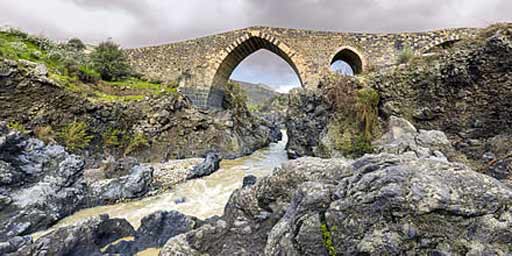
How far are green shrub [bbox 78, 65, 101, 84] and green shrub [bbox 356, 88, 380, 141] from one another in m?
12.7

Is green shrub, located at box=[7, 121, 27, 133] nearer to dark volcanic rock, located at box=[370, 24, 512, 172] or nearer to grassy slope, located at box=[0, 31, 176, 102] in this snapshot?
grassy slope, located at box=[0, 31, 176, 102]

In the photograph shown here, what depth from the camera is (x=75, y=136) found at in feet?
32.4

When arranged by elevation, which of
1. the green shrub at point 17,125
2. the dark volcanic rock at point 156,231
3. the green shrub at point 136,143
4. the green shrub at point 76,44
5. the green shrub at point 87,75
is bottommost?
the dark volcanic rock at point 156,231

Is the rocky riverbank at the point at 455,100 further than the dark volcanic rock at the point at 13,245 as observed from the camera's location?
Yes

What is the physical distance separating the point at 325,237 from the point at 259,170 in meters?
7.80

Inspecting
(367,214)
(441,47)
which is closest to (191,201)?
(367,214)

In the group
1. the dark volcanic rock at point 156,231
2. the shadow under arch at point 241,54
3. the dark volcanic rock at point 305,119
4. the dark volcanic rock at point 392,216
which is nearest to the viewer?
the dark volcanic rock at point 392,216

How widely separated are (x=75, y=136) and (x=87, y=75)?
16.1 feet

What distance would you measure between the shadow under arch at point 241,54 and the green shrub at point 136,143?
6.12m

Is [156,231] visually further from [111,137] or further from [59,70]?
[59,70]

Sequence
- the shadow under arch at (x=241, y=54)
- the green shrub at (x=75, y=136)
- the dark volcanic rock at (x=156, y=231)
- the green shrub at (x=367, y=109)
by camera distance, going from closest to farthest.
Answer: the dark volcanic rock at (x=156, y=231), the green shrub at (x=367, y=109), the green shrub at (x=75, y=136), the shadow under arch at (x=241, y=54)

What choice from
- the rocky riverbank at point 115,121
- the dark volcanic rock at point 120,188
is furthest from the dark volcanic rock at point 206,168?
the rocky riverbank at point 115,121

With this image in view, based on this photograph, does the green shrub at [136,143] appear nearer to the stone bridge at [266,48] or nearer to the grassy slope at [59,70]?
the grassy slope at [59,70]

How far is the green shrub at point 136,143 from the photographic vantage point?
1127 cm
